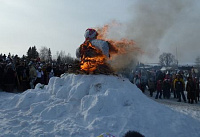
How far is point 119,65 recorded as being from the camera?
834cm

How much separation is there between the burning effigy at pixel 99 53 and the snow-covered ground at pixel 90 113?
538 millimetres

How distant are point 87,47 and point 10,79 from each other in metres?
6.82

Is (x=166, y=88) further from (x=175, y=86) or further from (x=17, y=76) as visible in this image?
(x=17, y=76)

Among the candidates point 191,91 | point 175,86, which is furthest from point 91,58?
point 191,91

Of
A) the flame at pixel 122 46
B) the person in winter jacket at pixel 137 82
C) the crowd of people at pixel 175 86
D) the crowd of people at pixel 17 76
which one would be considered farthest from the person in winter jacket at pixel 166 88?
the crowd of people at pixel 17 76

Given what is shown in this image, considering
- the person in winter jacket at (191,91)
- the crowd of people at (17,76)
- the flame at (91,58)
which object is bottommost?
the person in winter jacket at (191,91)

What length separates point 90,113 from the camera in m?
5.58

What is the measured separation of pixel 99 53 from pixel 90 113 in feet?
9.14

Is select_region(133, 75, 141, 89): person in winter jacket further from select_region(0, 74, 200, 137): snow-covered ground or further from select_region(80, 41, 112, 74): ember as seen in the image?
select_region(0, 74, 200, 137): snow-covered ground

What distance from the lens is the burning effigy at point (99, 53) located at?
741cm

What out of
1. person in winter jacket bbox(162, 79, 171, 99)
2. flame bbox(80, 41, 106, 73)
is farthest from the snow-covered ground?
person in winter jacket bbox(162, 79, 171, 99)

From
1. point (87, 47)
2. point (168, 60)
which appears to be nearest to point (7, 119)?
point (87, 47)

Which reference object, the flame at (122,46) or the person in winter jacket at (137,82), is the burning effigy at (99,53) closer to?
the flame at (122,46)

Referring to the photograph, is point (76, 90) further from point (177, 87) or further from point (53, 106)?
point (177, 87)
